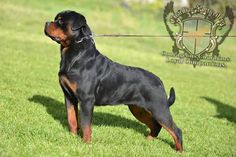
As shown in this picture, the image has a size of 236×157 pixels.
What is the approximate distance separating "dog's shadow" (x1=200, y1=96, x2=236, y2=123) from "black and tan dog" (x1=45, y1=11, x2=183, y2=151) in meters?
4.32

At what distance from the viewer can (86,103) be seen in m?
5.98

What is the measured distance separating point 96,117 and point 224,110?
187 inches

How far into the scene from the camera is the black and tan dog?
19.5ft

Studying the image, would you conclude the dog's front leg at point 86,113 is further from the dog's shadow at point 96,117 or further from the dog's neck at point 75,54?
the dog's shadow at point 96,117

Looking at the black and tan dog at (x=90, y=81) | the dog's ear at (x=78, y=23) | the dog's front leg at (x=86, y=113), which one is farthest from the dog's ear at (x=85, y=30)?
the dog's front leg at (x=86, y=113)

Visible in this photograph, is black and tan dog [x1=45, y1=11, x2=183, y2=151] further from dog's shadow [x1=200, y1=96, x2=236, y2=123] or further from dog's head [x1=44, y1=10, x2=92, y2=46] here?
dog's shadow [x1=200, y1=96, x2=236, y2=123]

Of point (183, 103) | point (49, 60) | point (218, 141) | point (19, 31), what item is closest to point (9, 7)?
point (19, 31)

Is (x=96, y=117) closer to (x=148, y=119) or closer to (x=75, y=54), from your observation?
(x=148, y=119)

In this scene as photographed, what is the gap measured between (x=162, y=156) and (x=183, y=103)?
541 centimetres

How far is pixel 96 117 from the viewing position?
27.0 feet

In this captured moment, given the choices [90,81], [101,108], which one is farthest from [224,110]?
[90,81]

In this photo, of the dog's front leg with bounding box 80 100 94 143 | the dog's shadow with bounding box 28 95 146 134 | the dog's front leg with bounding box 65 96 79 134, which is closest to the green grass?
the dog's shadow with bounding box 28 95 146 134

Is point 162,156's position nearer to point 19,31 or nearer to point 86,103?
point 86,103

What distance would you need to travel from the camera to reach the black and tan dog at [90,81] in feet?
19.5
